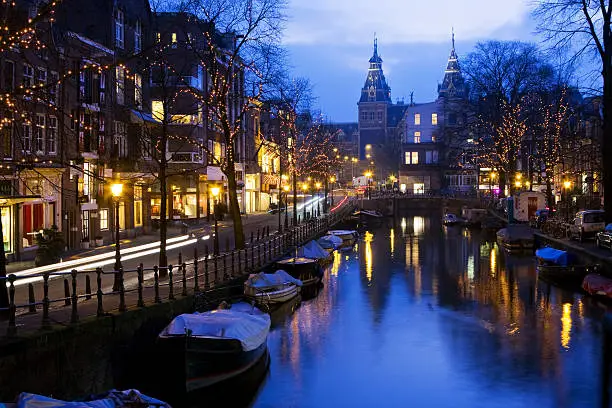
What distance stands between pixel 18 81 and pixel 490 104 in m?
59.8

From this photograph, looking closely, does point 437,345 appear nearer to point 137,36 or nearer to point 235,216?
point 235,216

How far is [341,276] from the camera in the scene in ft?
148

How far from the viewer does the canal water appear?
20688mm

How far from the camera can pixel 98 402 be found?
13609 mm

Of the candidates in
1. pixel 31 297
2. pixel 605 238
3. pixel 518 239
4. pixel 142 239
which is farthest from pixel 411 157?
pixel 31 297

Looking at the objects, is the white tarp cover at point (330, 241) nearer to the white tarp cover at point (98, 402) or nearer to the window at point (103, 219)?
the window at point (103, 219)

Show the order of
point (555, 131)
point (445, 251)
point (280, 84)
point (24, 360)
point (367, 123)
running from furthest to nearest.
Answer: point (367, 123), point (555, 131), point (445, 251), point (280, 84), point (24, 360)

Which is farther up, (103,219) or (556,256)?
(103,219)

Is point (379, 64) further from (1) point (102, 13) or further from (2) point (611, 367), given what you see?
(2) point (611, 367)

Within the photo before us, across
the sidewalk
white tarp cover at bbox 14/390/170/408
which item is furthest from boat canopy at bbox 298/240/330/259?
white tarp cover at bbox 14/390/170/408

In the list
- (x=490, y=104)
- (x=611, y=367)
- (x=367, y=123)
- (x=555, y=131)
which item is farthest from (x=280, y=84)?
(x=367, y=123)

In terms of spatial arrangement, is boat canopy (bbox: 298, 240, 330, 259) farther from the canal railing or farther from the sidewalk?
the sidewalk

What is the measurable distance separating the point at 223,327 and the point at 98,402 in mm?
6919

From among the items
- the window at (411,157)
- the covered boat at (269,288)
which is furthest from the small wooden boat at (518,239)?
the window at (411,157)
